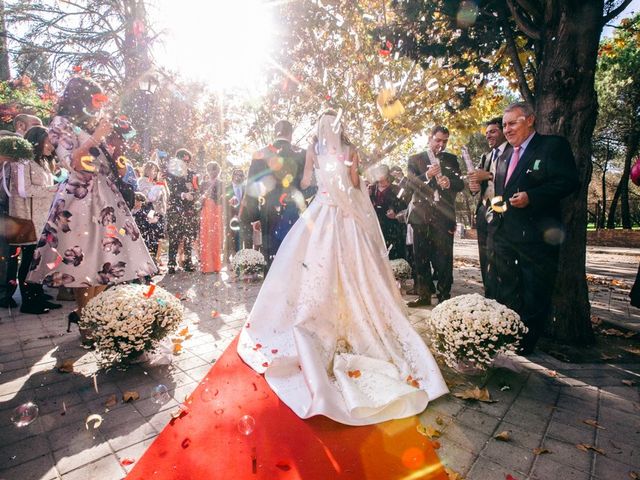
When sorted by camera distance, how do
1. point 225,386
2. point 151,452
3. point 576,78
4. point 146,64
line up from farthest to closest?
point 146,64 < point 576,78 < point 225,386 < point 151,452

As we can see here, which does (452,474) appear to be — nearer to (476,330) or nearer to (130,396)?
(476,330)

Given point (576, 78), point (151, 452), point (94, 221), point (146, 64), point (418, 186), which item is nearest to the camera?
point (151, 452)

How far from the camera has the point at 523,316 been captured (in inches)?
158

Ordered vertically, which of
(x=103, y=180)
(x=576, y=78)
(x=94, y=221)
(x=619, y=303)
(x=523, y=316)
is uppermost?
(x=576, y=78)

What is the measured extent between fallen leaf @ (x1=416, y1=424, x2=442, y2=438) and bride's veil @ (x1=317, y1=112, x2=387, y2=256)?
1.99m

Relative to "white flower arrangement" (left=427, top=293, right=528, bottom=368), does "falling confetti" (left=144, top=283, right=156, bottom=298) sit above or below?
above

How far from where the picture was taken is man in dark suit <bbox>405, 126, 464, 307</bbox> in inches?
229

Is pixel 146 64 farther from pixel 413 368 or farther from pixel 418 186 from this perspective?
pixel 413 368

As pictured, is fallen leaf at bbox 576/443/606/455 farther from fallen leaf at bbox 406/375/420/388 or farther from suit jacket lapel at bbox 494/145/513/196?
suit jacket lapel at bbox 494/145/513/196

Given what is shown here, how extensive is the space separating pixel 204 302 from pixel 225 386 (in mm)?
3286

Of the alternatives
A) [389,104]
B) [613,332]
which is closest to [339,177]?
[613,332]

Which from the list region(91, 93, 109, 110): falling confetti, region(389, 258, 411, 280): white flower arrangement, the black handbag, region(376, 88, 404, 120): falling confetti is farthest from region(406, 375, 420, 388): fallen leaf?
region(376, 88, 404, 120): falling confetti

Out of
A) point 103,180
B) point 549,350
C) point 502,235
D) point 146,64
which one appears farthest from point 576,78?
point 146,64

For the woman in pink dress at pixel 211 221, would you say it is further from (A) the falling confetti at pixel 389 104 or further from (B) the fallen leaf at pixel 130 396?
(B) the fallen leaf at pixel 130 396
